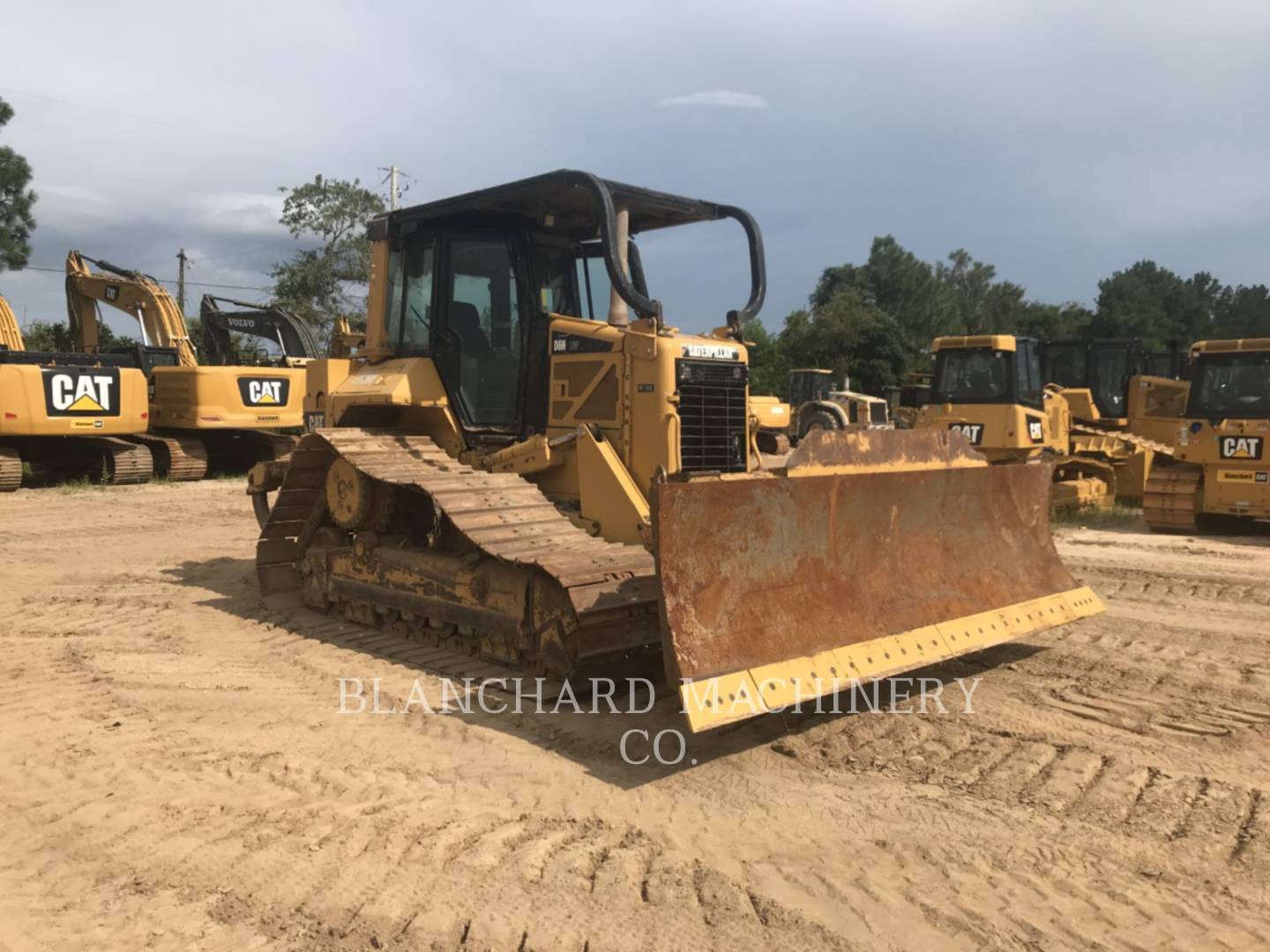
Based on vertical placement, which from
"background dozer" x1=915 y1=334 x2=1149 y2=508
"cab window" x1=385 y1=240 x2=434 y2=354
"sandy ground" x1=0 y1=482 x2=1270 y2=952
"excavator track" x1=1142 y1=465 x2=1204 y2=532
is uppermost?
"cab window" x1=385 y1=240 x2=434 y2=354

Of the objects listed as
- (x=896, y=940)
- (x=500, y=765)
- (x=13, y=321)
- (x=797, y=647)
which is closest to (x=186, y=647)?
(x=500, y=765)

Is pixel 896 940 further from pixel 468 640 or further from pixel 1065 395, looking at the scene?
pixel 1065 395

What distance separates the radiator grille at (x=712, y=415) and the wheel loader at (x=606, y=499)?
2cm

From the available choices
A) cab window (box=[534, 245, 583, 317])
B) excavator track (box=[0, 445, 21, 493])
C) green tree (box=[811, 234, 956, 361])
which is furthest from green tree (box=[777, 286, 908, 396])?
cab window (box=[534, 245, 583, 317])

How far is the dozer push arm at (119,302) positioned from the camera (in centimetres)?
1883

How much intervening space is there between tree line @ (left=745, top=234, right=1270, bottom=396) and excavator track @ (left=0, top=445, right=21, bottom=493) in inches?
881

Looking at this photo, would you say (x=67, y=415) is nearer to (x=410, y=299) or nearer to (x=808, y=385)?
(x=410, y=299)

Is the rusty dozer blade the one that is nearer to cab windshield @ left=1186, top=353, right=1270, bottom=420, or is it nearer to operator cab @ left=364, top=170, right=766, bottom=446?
operator cab @ left=364, top=170, right=766, bottom=446

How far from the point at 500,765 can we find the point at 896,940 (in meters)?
1.86

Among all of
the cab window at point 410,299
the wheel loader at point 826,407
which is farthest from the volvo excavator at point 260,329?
the cab window at point 410,299

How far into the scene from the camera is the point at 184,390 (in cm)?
1689

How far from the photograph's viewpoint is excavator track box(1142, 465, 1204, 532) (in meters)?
11.5

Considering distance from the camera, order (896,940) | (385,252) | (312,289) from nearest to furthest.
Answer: (896,940), (385,252), (312,289)

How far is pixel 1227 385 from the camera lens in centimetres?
1180
